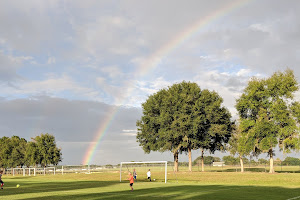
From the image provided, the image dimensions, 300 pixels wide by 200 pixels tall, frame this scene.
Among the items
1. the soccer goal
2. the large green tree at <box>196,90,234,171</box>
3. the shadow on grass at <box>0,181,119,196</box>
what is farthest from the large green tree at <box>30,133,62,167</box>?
the shadow on grass at <box>0,181,119,196</box>

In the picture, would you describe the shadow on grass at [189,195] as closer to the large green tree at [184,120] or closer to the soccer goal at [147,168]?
the soccer goal at [147,168]

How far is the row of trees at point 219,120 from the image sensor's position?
62781mm

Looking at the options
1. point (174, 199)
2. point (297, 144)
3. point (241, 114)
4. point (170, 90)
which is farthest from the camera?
point (170, 90)

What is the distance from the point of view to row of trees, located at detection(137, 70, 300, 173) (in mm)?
62781

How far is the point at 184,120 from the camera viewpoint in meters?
69.4

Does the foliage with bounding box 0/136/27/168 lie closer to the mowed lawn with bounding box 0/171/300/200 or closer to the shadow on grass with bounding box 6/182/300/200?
the mowed lawn with bounding box 0/171/300/200

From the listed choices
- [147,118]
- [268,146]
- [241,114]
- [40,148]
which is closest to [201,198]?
[268,146]

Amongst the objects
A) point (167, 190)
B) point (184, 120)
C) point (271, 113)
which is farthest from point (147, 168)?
point (167, 190)

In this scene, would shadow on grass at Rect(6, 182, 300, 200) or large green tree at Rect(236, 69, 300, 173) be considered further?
large green tree at Rect(236, 69, 300, 173)

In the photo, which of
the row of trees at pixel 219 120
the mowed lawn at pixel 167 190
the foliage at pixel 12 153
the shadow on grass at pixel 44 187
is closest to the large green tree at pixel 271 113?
the row of trees at pixel 219 120

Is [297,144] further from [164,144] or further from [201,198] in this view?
[201,198]

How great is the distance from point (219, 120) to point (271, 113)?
12839 millimetres

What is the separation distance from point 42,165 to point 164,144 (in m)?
50.8

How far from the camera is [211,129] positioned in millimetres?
70875
